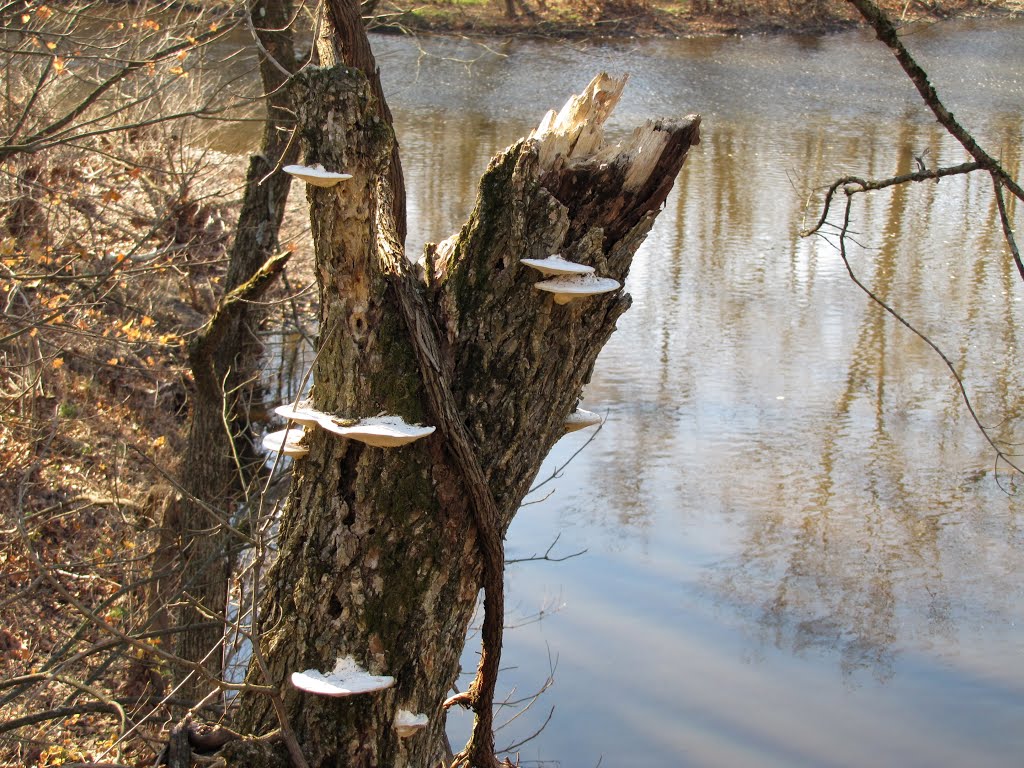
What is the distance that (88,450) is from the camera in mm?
6781

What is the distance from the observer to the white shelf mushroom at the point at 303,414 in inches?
85.4

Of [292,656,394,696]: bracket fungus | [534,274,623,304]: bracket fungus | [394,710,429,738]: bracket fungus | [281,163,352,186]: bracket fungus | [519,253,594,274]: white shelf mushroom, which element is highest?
[281,163,352,186]: bracket fungus

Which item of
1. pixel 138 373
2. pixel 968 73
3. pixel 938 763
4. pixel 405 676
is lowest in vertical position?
pixel 938 763

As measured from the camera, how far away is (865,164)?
1421cm

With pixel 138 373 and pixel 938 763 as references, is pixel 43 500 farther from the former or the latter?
pixel 938 763

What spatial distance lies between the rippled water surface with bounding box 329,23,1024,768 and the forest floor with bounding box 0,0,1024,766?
1984 mm

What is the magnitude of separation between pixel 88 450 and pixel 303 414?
5.16 meters

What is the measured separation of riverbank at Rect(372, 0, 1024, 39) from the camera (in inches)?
837

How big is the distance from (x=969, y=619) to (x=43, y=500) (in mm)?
5737

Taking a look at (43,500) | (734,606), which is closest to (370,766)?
(734,606)

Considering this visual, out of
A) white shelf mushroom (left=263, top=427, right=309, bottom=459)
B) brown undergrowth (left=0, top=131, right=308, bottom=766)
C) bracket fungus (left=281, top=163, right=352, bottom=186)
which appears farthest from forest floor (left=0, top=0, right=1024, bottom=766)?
bracket fungus (left=281, top=163, right=352, bottom=186)

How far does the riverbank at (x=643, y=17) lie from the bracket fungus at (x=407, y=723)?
19.9 meters

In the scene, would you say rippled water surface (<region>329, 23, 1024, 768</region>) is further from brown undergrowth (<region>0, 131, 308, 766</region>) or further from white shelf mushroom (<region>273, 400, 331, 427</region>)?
white shelf mushroom (<region>273, 400, 331, 427</region>)

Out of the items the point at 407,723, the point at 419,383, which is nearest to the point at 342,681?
the point at 407,723
